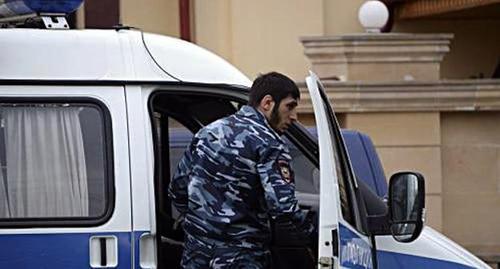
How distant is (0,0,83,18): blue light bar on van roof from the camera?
5.47 m

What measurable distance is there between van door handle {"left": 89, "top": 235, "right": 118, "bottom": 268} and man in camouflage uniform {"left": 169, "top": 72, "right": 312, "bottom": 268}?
0.89 feet

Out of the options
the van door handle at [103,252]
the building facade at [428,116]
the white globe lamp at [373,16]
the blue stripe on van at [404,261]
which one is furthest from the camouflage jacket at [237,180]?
the white globe lamp at [373,16]

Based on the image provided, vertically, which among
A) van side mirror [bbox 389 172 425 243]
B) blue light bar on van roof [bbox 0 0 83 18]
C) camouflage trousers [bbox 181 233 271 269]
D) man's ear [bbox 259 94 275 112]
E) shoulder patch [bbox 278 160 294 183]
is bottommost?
camouflage trousers [bbox 181 233 271 269]

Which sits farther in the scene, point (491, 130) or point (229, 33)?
point (229, 33)

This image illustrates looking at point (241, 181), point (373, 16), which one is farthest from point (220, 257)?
point (373, 16)

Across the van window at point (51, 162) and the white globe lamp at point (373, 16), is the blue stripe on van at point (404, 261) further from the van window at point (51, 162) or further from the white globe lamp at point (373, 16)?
the white globe lamp at point (373, 16)

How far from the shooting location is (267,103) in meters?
5.04

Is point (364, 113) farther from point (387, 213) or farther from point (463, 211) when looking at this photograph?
point (387, 213)

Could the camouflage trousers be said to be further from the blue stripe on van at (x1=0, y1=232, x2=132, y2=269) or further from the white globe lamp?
the white globe lamp

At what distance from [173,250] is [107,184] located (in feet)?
1.80

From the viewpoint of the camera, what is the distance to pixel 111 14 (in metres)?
14.8

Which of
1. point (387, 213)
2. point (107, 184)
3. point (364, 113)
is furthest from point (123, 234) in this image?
point (364, 113)

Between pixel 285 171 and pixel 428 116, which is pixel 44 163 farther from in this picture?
pixel 428 116

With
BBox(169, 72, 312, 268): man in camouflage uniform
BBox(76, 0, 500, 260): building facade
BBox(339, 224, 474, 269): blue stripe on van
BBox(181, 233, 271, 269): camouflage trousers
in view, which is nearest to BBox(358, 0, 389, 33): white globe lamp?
BBox(76, 0, 500, 260): building facade
